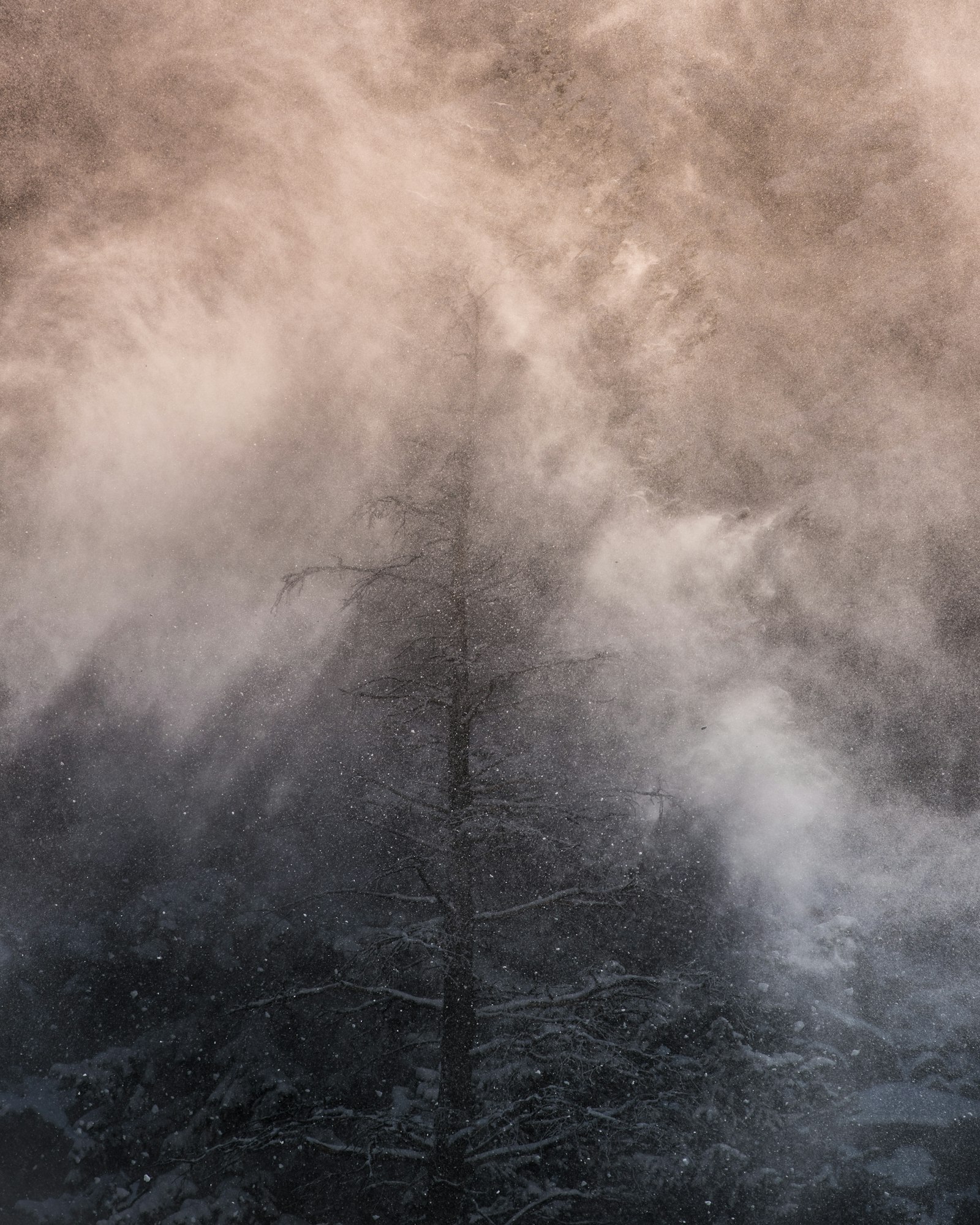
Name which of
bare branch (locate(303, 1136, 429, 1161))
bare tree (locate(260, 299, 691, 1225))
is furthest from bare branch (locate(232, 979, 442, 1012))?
bare branch (locate(303, 1136, 429, 1161))

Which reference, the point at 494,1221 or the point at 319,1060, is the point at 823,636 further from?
the point at 319,1060

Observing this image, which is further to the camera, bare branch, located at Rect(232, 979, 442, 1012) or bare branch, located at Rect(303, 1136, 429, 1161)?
bare branch, located at Rect(232, 979, 442, 1012)

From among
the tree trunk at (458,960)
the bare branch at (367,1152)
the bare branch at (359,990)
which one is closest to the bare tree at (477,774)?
the tree trunk at (458,960)

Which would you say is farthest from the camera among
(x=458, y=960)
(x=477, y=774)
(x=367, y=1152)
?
(x=477, y=774)

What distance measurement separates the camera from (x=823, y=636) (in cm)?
955

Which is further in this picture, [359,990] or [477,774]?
[477,774]

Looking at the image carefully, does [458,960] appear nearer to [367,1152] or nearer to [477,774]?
[367,1152]

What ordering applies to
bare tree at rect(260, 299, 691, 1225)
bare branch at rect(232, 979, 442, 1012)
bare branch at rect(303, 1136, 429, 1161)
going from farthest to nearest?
bare tree at rect(260, 299, 691, 1225), bare branch at rect(232, 979, 442, 1012), bare branch at rect(303, 1136, 429, 1161)

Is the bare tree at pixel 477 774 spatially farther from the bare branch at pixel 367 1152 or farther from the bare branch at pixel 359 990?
the bare branch at pixel 367 1152

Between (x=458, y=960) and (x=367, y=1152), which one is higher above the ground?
(x=458, y=960)

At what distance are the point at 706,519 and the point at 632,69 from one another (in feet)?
16.0

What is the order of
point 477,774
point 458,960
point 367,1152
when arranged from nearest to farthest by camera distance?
point 367,1152
point 458,960
point 477,774

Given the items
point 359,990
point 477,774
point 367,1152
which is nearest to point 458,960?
point 359,990

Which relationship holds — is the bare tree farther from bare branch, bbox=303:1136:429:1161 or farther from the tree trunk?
bare branch, bbox=303:1136:429:1161
